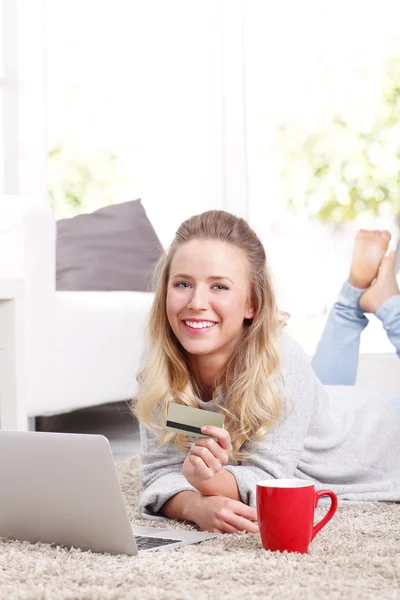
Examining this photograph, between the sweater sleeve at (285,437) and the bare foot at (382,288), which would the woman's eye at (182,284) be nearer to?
the sweater sleeve at (285,437)

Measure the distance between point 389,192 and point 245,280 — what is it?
2185mm

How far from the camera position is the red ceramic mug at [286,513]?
3.87 feet

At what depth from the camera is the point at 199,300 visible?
4.96 ft

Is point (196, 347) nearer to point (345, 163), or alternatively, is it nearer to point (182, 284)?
point (182, 284)

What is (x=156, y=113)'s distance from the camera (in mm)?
3861

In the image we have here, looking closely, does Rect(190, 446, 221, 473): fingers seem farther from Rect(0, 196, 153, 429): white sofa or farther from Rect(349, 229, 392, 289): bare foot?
Rect(349, 229, 392, 289): bare foot

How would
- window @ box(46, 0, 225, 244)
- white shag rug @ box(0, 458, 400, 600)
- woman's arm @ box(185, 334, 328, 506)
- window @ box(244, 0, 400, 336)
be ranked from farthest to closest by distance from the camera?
1. window @ box(46, 0, 225, 244)
2. window @ box(244, 0, 400, 336)
3. woman's arm @ box(185, 334, 328, 506)
4. white shag rug @ box(0, 458, 400, 600)

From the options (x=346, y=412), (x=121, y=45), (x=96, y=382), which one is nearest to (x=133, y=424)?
(x=96, y=382)

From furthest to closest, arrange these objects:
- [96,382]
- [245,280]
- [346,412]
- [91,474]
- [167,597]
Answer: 1. [96,382]
2. [346,412]
3. [245,280]
4. [91,474]
5. [167,597]

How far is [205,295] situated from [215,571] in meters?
0.53

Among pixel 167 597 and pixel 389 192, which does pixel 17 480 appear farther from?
pixel 389 192

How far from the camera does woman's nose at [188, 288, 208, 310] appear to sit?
151 cm

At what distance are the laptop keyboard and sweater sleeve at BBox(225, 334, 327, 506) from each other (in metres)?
0.18

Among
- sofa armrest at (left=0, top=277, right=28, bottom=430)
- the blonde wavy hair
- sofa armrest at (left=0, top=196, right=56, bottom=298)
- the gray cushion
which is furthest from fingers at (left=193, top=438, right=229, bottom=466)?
the gray cushion
